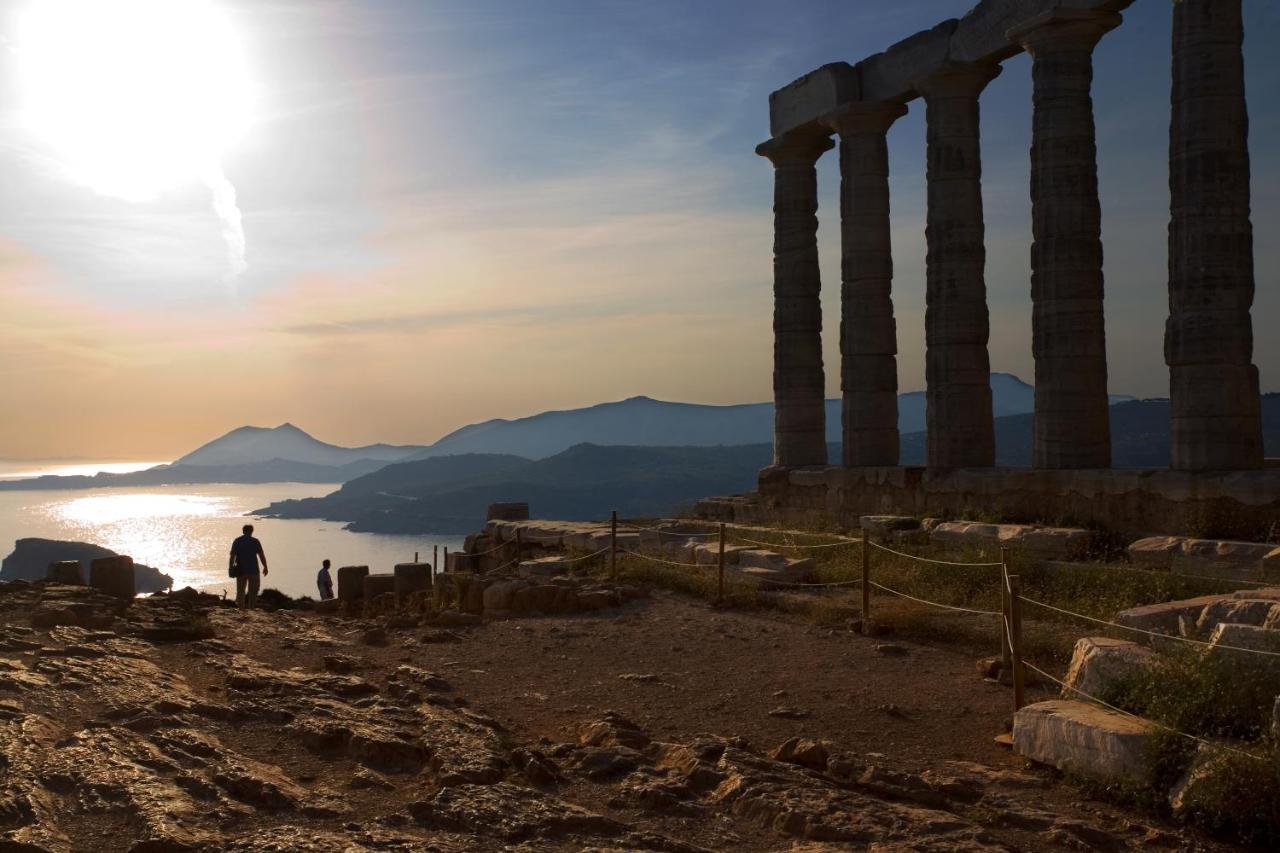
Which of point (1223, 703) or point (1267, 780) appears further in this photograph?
point (1223, 703)

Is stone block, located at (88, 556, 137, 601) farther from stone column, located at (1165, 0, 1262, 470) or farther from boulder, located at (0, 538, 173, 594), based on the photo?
boulder, located at (0, 538, 173, 594)

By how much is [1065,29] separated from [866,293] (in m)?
6.50

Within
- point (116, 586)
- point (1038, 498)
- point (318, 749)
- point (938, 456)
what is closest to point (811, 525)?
point (938, 456)

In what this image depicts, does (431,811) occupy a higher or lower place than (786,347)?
lower

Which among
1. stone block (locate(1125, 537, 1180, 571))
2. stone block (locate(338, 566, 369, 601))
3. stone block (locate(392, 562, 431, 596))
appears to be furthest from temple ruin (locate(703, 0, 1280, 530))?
stone block (locate(338, 566, 369, 601))

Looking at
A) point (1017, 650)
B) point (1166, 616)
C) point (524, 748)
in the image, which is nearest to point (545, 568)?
point (524, 748)

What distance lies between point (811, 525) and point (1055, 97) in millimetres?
8394

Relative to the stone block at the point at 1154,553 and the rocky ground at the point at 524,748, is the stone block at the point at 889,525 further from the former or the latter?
the rocky ground at the point at 524,748

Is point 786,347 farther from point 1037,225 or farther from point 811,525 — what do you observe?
point 1037,225

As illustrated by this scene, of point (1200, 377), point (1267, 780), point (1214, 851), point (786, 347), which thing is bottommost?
point (1214, 851)

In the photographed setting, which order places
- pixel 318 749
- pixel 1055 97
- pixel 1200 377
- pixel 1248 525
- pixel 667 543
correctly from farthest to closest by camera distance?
pixel 667 543
pixel 1055 97
pixel 1200 377
pixel 1248 525
pixel 318 749

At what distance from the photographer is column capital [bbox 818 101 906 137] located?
70.0 ft

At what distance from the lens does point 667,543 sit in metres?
19.2

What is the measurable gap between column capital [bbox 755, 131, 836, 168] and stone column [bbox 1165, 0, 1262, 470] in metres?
9.28
